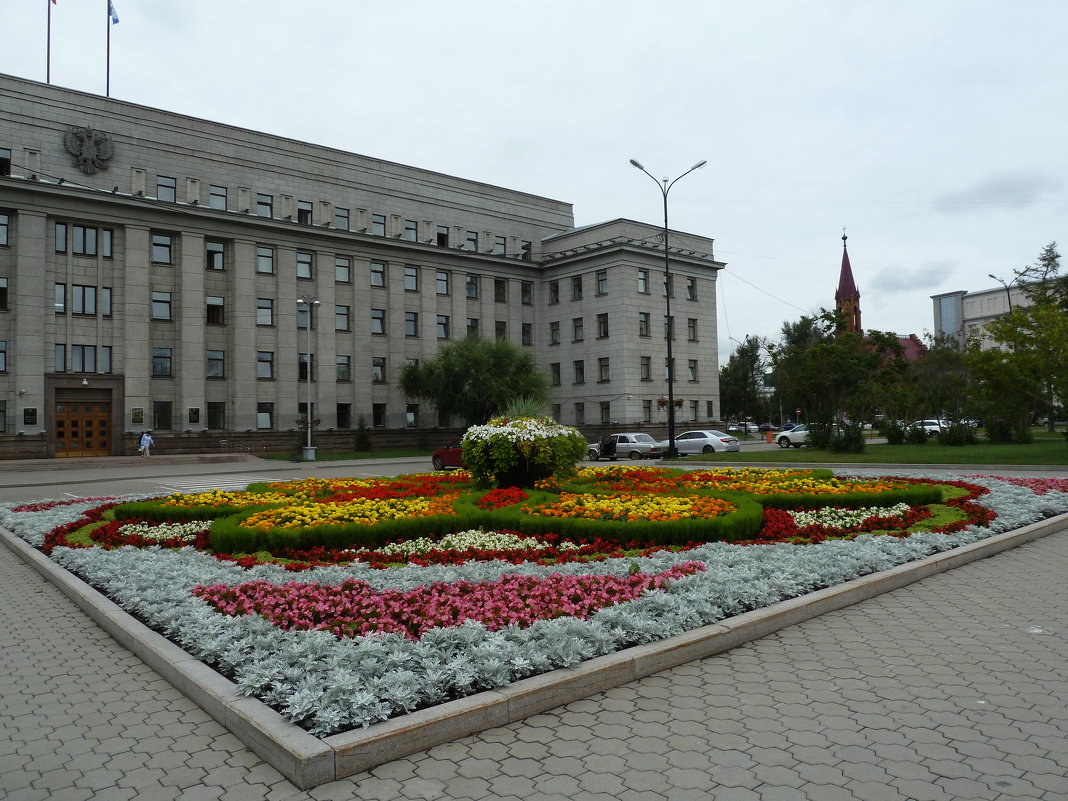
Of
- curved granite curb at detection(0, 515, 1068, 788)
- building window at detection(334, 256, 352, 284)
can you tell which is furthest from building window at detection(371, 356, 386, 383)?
curved granite curb at detection(0, 515, 1068, 788)

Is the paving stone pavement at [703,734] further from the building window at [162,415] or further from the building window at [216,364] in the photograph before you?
the building window at [216,364]

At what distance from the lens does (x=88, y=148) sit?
38094 millimetres

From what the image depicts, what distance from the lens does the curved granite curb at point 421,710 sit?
401cm

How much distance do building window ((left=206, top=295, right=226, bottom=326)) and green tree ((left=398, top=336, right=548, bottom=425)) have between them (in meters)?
10.6

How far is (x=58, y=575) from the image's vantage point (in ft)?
29.2

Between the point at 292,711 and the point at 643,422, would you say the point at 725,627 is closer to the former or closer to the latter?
the point at 292,711

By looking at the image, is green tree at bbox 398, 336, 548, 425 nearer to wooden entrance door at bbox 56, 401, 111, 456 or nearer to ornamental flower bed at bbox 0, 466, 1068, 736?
wooden entrance door at bbox 56, 401, 111, 456

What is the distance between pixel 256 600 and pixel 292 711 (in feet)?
7.84

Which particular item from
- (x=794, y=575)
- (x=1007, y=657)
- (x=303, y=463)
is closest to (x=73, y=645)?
(x=794, y=575)

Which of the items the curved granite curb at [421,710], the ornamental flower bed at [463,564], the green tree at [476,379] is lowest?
the curved granite curb at [421,710]

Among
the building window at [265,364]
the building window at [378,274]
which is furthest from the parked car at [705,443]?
the building window at [265,364]

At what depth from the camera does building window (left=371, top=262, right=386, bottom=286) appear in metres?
47.8

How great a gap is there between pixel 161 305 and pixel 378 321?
12.4 meters

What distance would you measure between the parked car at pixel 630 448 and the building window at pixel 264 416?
1813cm
